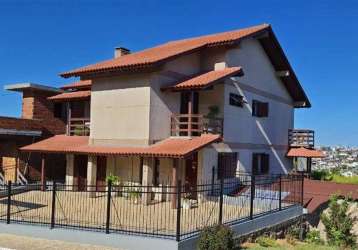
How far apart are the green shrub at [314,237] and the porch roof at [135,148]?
18.2ft

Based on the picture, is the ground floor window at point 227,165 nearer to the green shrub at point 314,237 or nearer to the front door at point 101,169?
the green shrub at point 314,237

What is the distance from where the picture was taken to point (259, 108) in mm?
25609

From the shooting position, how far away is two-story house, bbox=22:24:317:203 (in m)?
19.8

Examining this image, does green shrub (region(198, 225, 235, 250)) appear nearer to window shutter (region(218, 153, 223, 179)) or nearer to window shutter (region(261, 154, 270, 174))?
window shutter (region(218, 153, 223, 179))

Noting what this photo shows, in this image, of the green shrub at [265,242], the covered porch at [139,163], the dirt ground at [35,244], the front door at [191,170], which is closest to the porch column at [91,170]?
the covered porch at [139,163]

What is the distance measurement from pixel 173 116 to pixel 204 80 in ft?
7.53

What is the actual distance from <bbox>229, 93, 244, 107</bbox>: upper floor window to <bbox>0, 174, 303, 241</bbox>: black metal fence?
3.70 metres

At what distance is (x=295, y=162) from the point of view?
3027 centimetres

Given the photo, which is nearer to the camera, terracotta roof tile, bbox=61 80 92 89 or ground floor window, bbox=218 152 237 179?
ground floor window, bbox=218 152 237 179

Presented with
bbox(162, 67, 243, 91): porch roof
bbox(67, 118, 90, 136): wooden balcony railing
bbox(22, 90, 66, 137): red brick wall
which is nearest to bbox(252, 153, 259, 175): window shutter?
→ bbox(162, 67, 243, 91): porch roof

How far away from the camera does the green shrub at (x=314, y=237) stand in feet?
58.7

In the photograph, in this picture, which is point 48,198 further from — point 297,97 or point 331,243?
point 297,97

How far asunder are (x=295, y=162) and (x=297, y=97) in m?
4.48

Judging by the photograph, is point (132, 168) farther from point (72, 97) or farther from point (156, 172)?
point (72, 97)
